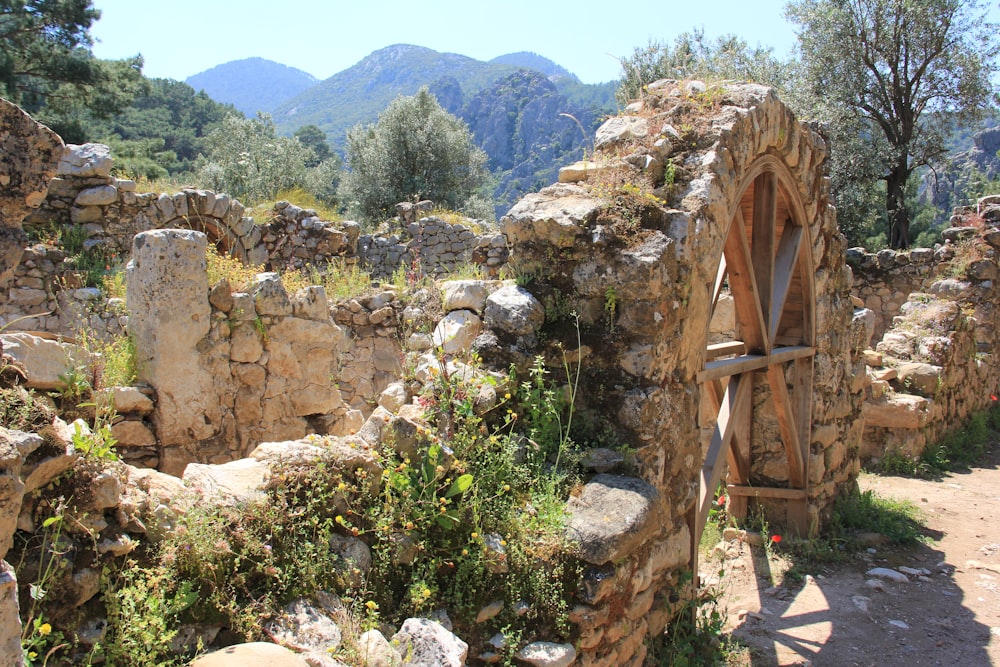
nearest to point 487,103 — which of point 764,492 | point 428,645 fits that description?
point 764,492

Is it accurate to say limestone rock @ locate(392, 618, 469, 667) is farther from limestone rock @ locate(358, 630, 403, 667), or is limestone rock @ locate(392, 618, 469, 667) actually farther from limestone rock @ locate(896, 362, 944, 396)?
limestone rock @ locate(896, 362, 944, 396)

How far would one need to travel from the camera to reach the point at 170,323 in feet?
18.1

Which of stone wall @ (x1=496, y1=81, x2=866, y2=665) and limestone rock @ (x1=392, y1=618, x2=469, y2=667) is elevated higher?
stone wall @ (x1=496, y1=81, x2=866, y2=665)

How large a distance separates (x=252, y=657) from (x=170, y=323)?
3.87 m

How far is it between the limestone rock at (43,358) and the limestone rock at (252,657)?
178 centimetres

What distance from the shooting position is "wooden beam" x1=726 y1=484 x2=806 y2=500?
684cm

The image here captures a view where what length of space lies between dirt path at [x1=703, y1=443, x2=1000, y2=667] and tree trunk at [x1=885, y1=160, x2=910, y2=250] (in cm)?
1409

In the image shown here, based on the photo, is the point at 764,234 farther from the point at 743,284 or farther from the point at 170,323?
the point at 170,323

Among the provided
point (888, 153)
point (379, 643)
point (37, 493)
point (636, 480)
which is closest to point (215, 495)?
point (37, 493)

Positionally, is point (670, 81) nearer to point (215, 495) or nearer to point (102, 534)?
point (215, 495)

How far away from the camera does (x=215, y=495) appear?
2725 millimetres

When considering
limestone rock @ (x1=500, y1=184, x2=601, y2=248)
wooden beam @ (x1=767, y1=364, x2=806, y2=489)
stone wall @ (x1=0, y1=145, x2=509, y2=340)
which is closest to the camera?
limestone rock @ (x1=500, y1=184, x2=601, y2=248)

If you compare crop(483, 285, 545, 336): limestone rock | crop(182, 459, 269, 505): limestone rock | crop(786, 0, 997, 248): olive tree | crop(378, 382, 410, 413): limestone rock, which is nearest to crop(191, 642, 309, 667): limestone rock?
crop(182, 459, 269, 505): limestone rock

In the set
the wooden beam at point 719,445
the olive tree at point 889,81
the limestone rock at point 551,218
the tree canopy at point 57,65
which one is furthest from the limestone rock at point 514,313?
the tree canopy at point 57,65
